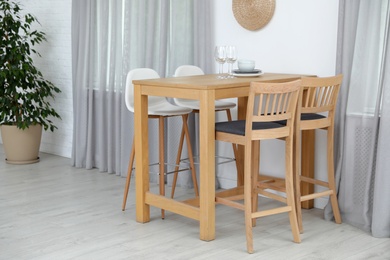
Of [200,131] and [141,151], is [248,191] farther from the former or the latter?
[141,151]

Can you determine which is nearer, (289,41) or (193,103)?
(289,41)

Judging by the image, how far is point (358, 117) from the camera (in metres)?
4.40

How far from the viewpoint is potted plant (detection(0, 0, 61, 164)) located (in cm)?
636

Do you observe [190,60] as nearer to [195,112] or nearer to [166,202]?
[195,112]

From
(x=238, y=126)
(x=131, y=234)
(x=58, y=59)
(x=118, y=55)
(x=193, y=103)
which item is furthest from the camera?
(x=58, y=59)

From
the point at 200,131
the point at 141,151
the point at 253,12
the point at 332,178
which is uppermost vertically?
the point at 253,12

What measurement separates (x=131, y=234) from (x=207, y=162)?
704mm

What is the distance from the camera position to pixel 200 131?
4.08 metres

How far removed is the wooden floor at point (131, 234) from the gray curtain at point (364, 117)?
166 mm

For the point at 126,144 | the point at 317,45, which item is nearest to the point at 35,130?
the point at 126,144

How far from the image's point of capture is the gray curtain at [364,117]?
414 cm

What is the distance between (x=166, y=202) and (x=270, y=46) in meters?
1.50

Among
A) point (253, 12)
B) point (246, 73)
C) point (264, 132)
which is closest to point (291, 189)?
point (264, 132)

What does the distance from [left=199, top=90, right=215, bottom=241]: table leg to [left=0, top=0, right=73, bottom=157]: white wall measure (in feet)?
10.2
